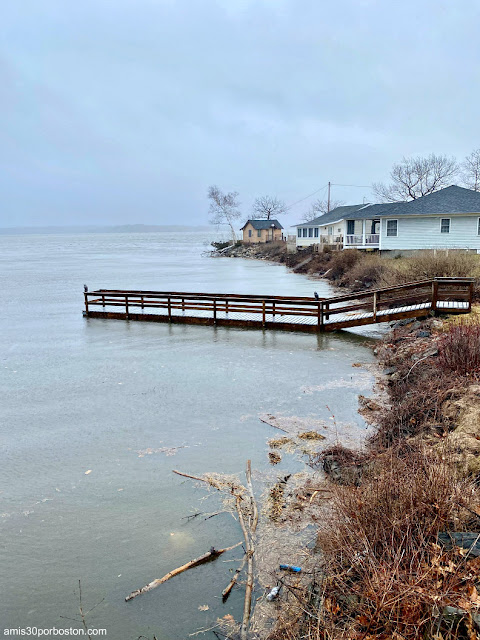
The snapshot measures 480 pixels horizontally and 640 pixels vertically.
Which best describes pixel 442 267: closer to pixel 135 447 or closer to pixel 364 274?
pixel 364 274

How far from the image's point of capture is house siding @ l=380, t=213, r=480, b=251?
30094mm

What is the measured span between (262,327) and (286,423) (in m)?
9.58

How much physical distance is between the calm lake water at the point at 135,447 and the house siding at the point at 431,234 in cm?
1653

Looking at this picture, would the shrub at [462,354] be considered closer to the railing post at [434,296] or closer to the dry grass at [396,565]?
the dry grass at [396,565]

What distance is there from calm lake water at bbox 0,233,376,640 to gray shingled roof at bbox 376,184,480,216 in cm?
1680

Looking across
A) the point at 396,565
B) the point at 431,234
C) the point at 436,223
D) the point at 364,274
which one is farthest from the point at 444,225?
the point at 396,565

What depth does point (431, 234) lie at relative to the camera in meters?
31.5

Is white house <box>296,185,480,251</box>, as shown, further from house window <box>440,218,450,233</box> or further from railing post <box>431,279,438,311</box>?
railing post <box>431,279,438,311</box>

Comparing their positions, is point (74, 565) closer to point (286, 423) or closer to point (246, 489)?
point (246, 489)

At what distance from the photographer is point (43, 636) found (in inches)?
177

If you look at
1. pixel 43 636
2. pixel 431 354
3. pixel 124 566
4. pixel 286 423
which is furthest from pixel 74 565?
pixel 431 354

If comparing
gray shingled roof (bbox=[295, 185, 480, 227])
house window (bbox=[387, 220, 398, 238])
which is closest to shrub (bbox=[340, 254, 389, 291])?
house window (bbox=[387, 220, 398, 238])

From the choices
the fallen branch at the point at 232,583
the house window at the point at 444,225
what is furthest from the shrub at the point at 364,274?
the fallen branch at the point at 232,583

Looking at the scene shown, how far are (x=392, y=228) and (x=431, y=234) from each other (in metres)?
2.85
